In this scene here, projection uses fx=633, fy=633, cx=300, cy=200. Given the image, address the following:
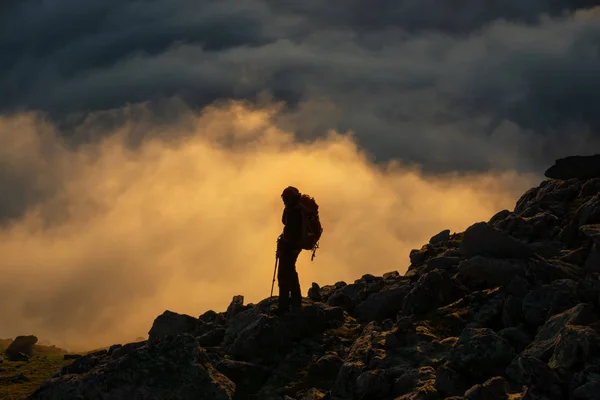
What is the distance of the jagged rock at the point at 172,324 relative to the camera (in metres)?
26.7

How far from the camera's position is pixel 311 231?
2522 centimetres

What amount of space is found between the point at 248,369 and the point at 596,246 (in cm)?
1229

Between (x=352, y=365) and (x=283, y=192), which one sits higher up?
(x=283, y=192)

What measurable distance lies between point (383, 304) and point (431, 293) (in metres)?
2.88

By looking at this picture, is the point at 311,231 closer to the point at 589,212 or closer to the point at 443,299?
the point at 443,299

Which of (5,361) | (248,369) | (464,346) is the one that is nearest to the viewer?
(464,346)

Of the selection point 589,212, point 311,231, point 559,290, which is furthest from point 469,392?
point 589,212

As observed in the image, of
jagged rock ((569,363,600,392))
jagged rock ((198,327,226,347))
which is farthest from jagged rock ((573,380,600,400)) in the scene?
jagged rock ((198,327,226,347))

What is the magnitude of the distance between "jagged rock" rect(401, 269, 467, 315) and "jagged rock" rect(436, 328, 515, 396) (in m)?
5.99

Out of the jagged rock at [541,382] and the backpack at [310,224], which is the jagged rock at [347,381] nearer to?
the jagged rock at [541,382]

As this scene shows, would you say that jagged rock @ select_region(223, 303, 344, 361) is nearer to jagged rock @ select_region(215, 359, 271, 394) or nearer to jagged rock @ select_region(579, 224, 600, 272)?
jagged rock @ select_region(215, 359, 271, 394)

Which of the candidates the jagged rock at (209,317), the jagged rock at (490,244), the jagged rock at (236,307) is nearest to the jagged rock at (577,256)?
the jagged rock at (490,244)

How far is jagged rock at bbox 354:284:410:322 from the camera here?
2411 centimetres

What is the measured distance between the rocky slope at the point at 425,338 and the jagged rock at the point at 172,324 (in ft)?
0.19
